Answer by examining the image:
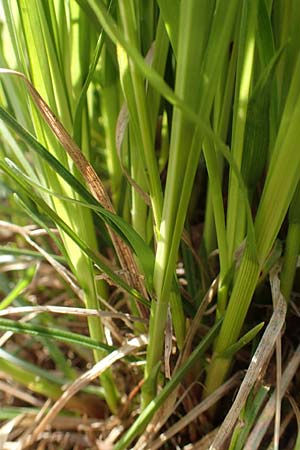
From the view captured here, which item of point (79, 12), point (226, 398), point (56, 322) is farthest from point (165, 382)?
point (79, 12)

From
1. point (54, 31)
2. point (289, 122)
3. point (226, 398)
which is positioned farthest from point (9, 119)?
point (226, 398)

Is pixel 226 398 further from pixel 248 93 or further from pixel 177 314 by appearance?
pixel 248 93

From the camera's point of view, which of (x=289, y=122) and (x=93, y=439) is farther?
(x=93, y=439)

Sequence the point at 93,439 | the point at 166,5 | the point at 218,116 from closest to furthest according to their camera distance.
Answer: the point at 166,5 < the point at 218,116 < the point at 93,439

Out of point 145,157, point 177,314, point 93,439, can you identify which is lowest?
point 93,439

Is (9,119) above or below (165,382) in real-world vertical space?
above

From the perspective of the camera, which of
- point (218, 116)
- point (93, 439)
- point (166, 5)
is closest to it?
point (166, 5)

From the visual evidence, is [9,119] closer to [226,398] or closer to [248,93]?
[248,93]

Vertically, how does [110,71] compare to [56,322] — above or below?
above

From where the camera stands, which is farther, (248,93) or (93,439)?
(93,439)
